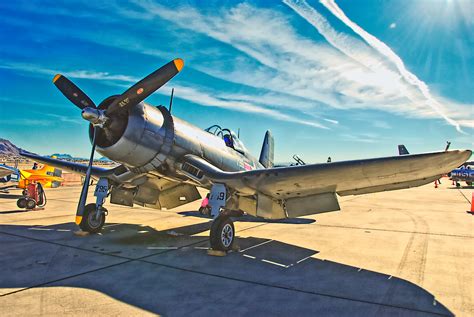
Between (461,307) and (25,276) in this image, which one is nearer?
(461,307)

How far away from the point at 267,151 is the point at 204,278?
31.8 feet

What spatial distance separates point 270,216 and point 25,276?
5.37 metres

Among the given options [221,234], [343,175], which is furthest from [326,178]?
[221,234]

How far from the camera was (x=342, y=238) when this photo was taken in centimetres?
→ 898

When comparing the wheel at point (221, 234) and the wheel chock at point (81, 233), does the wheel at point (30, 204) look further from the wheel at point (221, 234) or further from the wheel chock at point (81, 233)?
the wheel at point (221, 234)

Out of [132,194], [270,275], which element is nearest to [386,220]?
[270,275]

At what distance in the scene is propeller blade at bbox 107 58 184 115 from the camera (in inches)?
254

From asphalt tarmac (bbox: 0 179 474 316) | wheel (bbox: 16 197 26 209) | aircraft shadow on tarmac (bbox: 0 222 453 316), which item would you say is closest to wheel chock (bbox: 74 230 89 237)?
asphalt tarmac (bbox: 0 179 474 316)

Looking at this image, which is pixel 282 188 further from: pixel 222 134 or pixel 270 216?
pixel 222 134

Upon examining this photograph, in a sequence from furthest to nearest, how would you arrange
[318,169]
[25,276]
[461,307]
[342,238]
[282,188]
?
[342,238] → [282,188] → [318,169] → [25,276] → [461,307]

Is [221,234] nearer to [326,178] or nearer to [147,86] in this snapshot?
[326,178]

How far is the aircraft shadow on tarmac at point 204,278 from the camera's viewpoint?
4.24 m

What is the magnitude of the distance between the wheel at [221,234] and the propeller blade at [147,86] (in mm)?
3143

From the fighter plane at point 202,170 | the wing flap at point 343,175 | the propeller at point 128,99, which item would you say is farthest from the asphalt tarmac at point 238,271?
the propeller at point 128,99
